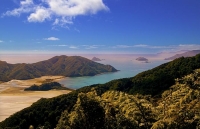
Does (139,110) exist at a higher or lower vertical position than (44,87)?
higher

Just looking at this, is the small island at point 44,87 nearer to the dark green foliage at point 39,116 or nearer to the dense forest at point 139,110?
the dark green foliage at point 39,116

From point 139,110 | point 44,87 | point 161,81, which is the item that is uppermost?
point 139,110

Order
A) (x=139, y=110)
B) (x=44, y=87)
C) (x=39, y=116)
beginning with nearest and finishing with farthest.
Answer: (x=139, y=110) < (x=39, y=116) < (x=44, y=87)

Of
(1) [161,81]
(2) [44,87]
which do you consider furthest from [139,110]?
(2) [44,87]

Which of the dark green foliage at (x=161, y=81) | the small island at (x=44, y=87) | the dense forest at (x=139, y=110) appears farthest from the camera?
the small island at (x=44, y=87)

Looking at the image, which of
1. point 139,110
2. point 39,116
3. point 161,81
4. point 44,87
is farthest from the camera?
point 44,87

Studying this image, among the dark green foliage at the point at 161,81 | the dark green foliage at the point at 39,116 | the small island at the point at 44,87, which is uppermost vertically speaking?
the dark green foliage at the point at 161,81

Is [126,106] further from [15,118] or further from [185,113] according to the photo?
[15,118]

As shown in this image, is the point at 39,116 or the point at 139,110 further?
the point at 39,116

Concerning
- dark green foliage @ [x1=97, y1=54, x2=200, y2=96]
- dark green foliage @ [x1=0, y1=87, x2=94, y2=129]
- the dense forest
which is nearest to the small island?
dark green foliage @ [x1=97, y1=54, x2=200, y2=96]

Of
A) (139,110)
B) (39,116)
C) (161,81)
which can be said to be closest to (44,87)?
(161,81)

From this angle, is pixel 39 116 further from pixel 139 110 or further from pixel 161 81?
pixel 161 81

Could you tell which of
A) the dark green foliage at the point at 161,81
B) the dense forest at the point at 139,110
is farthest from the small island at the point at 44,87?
the dense forest at the point at 139,110
